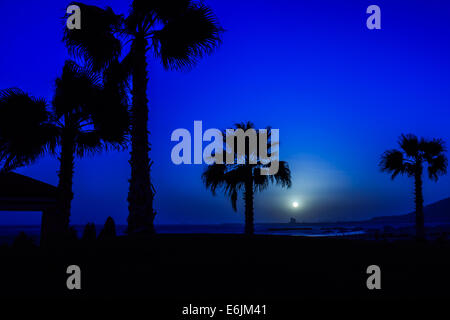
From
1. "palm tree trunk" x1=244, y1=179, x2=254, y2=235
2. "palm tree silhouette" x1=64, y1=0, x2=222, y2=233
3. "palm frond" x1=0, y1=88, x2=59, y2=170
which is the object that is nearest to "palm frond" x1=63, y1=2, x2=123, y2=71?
"palm tree silhouette" x1=64, y1=0, x2=222, y2=233

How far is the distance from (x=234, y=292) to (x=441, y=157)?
2612 cm

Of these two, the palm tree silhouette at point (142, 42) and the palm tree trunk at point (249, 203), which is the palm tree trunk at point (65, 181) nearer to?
the palm tree silhouette at point (142, 42)

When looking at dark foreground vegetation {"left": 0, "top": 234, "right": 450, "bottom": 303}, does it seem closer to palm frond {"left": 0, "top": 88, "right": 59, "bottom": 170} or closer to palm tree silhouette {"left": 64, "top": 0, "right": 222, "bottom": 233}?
palm tree silhouette {"left": 64, "top": 0, "right": 222, "bottom": 233}

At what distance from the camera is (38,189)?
14.2 metres

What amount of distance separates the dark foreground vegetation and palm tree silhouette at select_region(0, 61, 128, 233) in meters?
7.91

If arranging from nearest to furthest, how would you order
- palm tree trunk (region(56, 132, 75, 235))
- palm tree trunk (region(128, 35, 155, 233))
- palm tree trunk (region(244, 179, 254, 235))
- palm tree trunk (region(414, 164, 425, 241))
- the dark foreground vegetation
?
1. the dark foreground vegetation
2. palm tree trunk (region(128, 35, 155, 233))
3. palm tree trunk (region(56, 132, 75, 235))
4. palm tree trunk (region(244, 179, 254, 235))
5. palm tree trunk (region(414, 164, 425, 241))

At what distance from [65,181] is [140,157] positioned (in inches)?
244

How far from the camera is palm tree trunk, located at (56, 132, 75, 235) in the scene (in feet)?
48.5

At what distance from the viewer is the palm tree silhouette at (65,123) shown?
1502cm

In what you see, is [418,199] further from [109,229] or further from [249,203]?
[109,229]

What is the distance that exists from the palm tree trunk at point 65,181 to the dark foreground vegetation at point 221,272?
21.2 feet

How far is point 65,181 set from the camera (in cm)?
1537

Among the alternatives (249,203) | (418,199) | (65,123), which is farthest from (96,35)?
(418,199)
